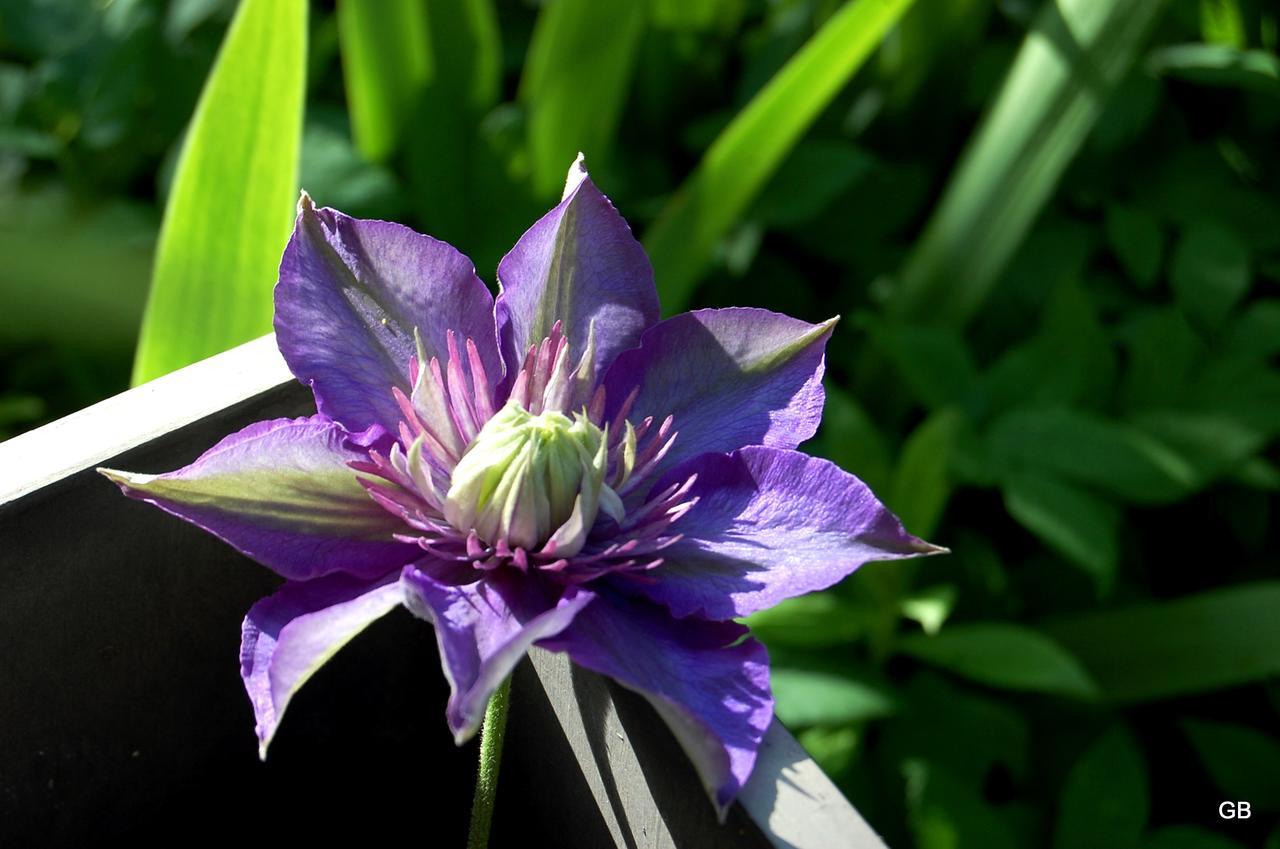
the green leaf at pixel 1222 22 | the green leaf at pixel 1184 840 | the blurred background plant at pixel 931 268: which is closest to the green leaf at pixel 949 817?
the blurred background plant at pixel 931 268

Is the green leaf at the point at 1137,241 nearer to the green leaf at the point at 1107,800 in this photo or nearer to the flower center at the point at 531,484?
the green leaf at the point at 1107,800

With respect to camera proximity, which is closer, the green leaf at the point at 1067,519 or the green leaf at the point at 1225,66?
the green leaf at the point at 1067,519

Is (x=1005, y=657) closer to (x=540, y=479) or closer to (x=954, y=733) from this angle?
(x=954, y=733)

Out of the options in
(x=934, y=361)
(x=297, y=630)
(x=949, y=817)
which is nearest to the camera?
(x=297, y=630)

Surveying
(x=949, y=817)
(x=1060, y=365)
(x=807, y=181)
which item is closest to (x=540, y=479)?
(x=949, y=817)

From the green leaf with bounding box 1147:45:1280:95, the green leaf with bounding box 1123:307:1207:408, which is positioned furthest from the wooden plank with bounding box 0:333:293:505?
the green leaf with bounding box 1147:45:1280:95

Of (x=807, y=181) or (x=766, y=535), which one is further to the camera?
(x=807, y=181)

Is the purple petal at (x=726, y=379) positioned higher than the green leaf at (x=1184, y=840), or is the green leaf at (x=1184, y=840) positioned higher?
the purple petal at (x=726, y=379)
